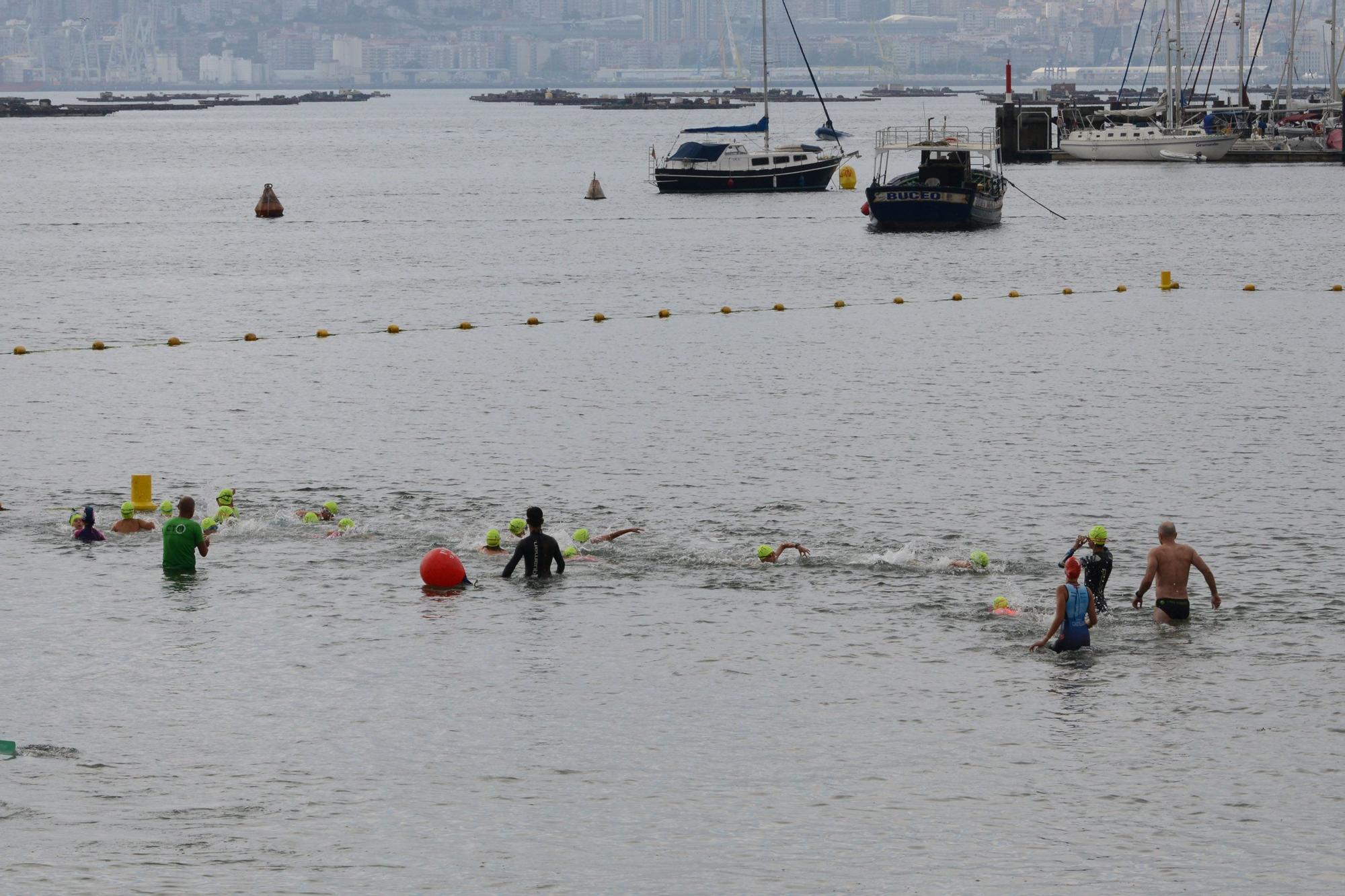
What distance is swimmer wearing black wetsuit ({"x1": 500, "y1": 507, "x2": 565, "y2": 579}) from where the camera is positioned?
87.4 feet

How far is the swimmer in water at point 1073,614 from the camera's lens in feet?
73.3

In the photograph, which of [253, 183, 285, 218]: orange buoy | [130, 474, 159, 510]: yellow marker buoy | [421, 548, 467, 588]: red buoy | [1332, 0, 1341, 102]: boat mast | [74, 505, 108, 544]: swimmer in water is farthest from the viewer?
[1332, 0, 1341, 102]: boat mast

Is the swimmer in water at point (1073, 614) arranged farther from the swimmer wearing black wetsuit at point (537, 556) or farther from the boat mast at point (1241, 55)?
the boat mast at point (1241, 55)

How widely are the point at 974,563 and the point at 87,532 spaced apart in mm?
13804

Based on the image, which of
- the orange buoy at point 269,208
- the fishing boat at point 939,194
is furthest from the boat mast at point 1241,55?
the orange buoy at point 269,208

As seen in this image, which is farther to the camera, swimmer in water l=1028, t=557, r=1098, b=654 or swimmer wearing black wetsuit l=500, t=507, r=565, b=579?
swimmer wearing black wetsuit l=500, t=507, r=565, b=579

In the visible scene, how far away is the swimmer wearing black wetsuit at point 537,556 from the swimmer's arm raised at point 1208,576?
895 cm

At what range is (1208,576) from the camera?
2377 centimetres

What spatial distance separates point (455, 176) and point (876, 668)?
13546cm

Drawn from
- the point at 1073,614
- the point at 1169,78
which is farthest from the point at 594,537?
the point at 1169,78

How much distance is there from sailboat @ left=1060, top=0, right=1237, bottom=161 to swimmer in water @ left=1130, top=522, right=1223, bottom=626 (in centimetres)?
12242

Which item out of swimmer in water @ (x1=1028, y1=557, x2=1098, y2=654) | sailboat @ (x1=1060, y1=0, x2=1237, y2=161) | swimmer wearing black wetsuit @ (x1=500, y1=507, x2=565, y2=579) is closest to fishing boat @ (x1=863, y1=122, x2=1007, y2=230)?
sailboat @ (x1=1060, y1=0, x2=1237, y2=161)

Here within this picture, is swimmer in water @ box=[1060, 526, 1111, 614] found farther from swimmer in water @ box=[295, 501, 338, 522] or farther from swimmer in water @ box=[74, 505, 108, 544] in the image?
swimmer in water @ box=[74, 505, 108, 544]

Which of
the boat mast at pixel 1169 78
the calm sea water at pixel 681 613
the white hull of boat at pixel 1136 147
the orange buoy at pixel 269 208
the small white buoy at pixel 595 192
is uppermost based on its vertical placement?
the boat mast at pixel 1169 78
